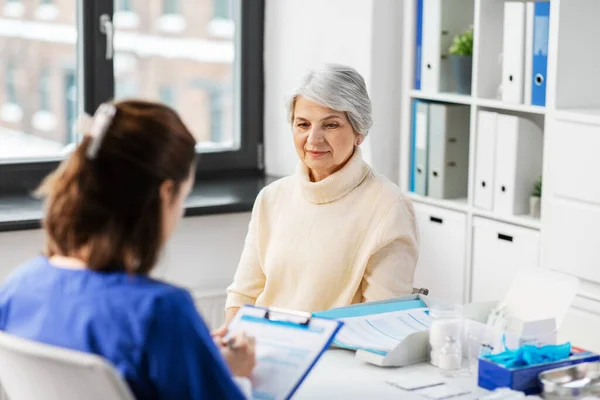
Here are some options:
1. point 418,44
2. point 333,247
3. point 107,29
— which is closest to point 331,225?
point 333,247

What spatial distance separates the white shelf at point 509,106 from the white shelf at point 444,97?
0.19ft

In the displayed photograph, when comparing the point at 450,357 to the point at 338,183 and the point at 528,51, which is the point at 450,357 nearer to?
the point at 338,183

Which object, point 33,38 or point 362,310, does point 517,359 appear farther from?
point 33,38

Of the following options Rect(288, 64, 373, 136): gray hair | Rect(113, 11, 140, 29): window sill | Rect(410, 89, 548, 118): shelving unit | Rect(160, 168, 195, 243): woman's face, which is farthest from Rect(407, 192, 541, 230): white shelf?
Rect(160, 168, 195, 243): woman's face

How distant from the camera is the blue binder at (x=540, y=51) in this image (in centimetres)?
319

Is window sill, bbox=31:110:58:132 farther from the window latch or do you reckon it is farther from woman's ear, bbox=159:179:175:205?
woman's ear, bbox=159:179:175:205

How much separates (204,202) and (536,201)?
1200 mm

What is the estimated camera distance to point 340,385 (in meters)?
1.98

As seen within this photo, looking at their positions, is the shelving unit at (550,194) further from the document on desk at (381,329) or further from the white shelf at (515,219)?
the document on desk at (381,329)

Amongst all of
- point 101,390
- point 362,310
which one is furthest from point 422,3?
point 101,390

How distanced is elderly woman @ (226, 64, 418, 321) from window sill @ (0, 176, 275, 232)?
91 cm

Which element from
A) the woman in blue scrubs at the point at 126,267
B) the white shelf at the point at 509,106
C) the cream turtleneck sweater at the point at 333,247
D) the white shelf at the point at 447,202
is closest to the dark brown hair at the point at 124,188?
the woman in blue scrubs at the point at 126,267

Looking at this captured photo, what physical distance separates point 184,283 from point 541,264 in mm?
1313

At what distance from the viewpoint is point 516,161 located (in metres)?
3.34
